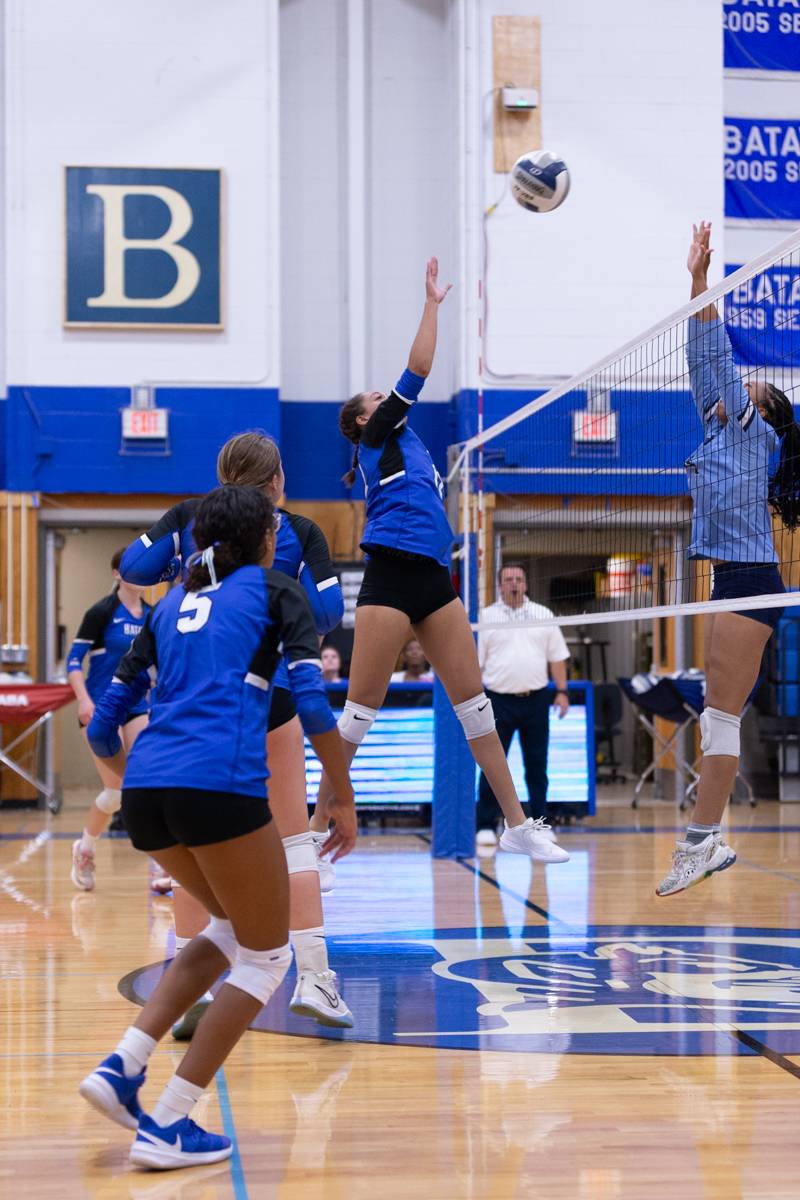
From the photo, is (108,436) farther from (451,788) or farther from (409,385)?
(409,385)

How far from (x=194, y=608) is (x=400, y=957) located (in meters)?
2.68

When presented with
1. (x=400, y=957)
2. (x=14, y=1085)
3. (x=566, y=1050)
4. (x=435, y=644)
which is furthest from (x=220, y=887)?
(x=400, y=957)

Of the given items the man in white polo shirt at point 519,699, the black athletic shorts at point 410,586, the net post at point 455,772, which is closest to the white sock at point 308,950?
the black athletic shorts at point 410,586

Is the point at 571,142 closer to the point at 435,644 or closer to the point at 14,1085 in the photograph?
the point at 435,644

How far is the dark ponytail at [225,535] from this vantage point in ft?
9.71

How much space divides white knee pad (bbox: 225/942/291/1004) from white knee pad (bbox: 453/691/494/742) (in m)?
2.15

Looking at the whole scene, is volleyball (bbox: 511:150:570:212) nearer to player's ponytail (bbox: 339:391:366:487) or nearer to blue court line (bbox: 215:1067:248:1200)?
player's ponytail (bbox: 339:391:366:487)

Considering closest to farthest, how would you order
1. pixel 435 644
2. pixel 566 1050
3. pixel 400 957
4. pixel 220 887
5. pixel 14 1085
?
pixel 220 887
pixel 14 1085
pixel 566 1050
pixel 435 644
pixel 400 957

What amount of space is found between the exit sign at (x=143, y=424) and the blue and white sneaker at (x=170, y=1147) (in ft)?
34.0

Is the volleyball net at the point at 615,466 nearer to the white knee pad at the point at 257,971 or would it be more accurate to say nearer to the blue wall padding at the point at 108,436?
the blue wall padding at the point at 108,436

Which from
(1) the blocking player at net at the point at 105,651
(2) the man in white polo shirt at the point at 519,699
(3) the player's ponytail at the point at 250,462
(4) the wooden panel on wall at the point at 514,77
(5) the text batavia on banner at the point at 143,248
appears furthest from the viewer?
(4) the wooden panel on wall at the point at 514,77

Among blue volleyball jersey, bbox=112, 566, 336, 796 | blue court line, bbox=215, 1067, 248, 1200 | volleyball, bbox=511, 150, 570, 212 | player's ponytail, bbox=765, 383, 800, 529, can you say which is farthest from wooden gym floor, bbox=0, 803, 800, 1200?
volleyball, bbox=511, 150, 570, 212

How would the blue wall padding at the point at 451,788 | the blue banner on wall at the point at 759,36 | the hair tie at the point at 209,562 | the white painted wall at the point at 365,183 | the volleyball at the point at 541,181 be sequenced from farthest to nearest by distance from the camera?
the white painted wall at the point at 365,183 < the blue banner on wall at the point at 759,36 < the blue wall padding at the point at 451,788 < the volleyball at the point at 541,181 < the hair tie at the point at 209,562

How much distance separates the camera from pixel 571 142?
13375 mm
